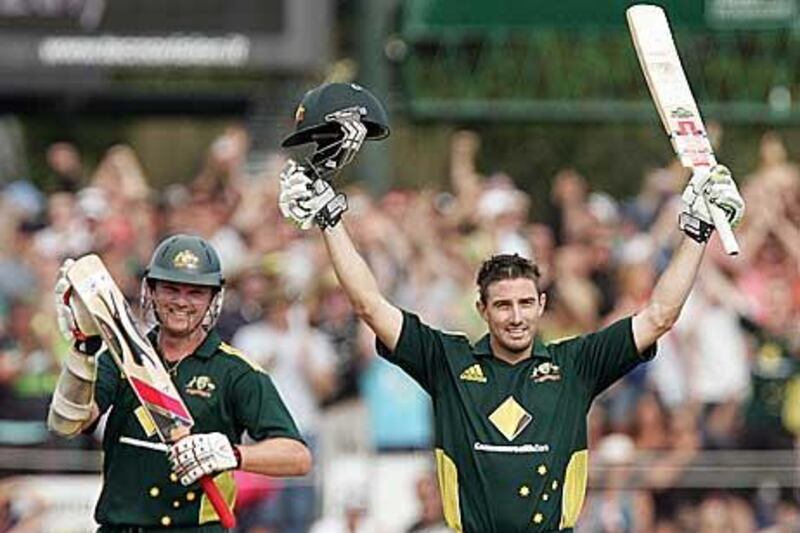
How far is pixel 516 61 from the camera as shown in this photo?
60.0 ft

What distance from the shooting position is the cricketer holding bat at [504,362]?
903 centimetres

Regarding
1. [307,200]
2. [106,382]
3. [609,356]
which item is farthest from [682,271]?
[106,382]

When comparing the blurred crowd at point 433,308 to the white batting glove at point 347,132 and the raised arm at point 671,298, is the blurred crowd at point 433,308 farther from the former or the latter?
the white batting glove at point 347,132

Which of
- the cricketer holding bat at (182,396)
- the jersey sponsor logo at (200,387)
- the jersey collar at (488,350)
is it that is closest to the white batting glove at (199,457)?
the cricketer holding bat at (182,396)

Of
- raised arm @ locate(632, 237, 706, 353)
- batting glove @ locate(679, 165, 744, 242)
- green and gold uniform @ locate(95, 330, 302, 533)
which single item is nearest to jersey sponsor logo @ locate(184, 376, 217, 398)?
green and gold uniform @ locate(95, 330, 302, 533)

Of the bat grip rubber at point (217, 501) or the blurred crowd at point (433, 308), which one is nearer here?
the bat grip rubber at point (217, 501)

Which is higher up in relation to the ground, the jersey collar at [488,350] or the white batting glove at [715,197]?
the white batting glove at [715,197]

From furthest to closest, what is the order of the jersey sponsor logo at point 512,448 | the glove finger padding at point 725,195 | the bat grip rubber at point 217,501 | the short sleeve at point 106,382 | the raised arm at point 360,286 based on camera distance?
the short sleeve at point 106,382 < the raised arm at point 360,286 < the jersey sponsor logo at point 512,448 < the glove finger padding at point 725,195 < the bat grip rubber at point 217,501

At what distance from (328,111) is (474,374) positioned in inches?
44.6

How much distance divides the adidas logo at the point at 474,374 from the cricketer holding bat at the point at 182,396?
661 mm

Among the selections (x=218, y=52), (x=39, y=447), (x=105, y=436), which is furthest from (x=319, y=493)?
(x=105, y=436)

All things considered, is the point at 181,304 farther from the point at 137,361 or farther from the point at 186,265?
the point at 137,361

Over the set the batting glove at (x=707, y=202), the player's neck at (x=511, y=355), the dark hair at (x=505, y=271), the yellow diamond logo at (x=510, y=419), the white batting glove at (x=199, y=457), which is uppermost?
the batting glove at (x=707, y=202)

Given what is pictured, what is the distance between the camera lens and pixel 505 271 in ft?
30.0
